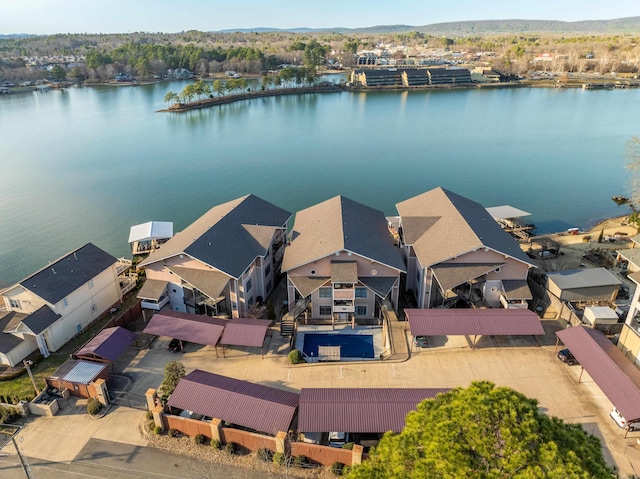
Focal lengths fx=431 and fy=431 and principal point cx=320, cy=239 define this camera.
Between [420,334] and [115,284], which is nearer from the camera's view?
[420,334]

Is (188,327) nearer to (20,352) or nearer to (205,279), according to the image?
(205,279)

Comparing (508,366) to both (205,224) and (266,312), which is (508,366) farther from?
(205,224)

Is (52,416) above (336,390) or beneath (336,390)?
beneath

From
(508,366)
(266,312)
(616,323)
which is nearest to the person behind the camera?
(508,366)

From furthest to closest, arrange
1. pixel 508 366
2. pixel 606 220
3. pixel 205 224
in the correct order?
1. pixel 606 220
2. pixel 205 224
3. pixel 508 366

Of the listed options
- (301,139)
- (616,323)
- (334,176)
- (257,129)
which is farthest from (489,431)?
(257,129)

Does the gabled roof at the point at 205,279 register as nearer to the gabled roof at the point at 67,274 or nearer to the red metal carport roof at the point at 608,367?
the gabled roof at the point at 67,274

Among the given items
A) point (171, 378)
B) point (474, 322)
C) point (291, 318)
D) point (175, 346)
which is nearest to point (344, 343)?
point (291, 318)
